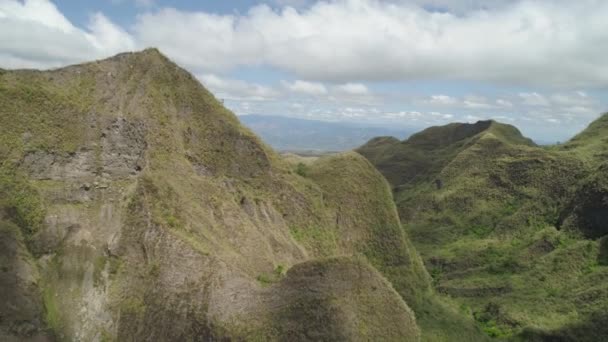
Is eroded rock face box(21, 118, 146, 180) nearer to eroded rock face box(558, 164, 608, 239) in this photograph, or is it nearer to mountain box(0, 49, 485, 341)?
mountain box(0, 49, 485, 341)

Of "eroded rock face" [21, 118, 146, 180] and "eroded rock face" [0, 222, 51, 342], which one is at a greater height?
"eroded rock face" [21, 118, 146, 180]

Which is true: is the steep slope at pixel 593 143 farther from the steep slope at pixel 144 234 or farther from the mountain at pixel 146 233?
the steep slope at pixel 144 234

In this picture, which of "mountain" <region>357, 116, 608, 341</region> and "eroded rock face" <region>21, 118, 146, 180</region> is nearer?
"eroded rock face" <region>21, 118, 146, 180</region>

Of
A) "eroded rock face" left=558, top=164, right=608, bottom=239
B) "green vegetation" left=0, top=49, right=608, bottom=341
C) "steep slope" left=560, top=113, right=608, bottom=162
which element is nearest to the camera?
"green vegetation" left=0, top=49, right=608, bottom=341

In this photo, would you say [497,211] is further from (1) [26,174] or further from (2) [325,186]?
(1) [26,174]

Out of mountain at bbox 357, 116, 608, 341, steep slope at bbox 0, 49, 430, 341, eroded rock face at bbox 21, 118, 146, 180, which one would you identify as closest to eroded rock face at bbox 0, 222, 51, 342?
steep slope at bbox 0, 49, 430, 341
